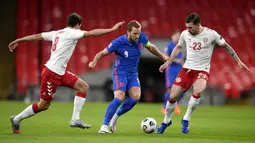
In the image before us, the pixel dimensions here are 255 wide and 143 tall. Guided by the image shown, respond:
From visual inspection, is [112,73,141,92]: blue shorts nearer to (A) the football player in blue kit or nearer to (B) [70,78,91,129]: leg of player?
(A) the football player in blue kit

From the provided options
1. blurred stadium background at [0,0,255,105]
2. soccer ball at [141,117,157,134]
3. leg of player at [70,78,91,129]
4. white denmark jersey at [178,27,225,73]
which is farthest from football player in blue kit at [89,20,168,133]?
blurred stadium background at [0,0,255,105]

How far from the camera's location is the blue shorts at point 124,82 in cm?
1068

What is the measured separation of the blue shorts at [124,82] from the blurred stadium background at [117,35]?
1233cm

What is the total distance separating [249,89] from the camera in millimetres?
23906

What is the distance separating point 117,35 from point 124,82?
14.5 meters

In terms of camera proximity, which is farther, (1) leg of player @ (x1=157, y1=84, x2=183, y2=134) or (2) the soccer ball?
(1) leg of player @ (x1=157, y1=84, x2=183, y2=134)

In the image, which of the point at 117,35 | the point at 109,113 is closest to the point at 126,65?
the point at 109,113

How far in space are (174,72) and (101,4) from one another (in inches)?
387

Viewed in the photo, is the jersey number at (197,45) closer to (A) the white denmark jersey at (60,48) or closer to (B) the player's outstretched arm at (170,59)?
(B) the player's outstretched arm at (170,59)

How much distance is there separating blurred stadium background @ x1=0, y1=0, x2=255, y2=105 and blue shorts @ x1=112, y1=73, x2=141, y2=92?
12333 mm

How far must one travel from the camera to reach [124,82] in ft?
35.1

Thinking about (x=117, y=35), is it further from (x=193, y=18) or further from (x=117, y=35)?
(x=193, y=18)

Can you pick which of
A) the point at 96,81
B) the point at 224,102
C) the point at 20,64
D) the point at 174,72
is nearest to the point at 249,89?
the point at 224,102

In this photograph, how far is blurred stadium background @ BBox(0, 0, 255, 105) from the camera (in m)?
23.9
